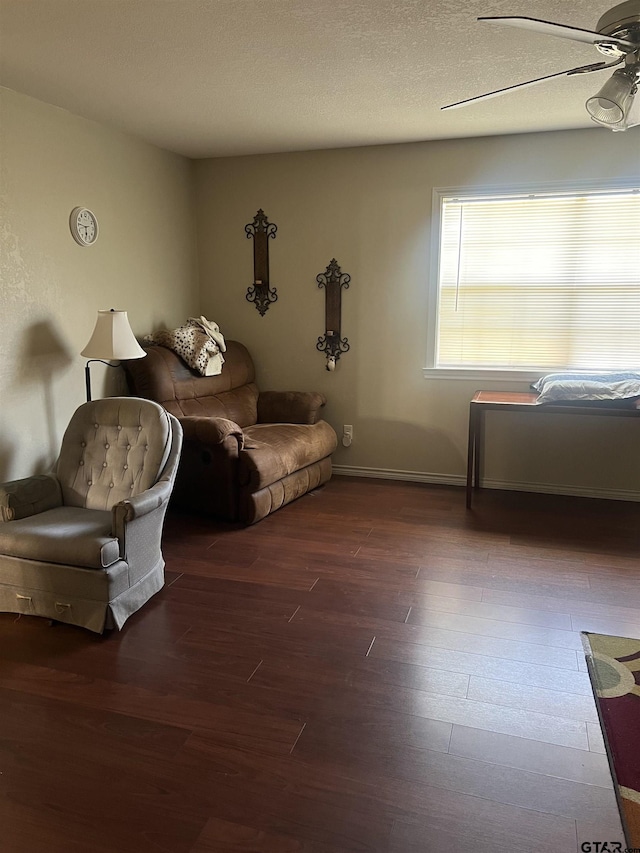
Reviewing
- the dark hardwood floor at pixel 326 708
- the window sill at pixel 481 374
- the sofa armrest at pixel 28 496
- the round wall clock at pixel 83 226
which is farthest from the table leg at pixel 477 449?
the round wall clock at pixel 83 226

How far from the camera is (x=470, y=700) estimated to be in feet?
7.01

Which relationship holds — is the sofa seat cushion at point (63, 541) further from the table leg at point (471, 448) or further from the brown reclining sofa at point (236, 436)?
the table leg at point (471, 448)

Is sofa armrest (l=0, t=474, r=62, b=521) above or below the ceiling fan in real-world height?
below

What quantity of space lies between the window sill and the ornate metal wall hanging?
1.40m

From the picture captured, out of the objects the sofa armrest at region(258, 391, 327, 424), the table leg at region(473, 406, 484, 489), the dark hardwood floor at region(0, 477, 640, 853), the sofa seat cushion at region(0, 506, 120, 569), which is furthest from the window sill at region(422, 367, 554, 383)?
the sofa seat cushion at region(0, 506, 120, 569)

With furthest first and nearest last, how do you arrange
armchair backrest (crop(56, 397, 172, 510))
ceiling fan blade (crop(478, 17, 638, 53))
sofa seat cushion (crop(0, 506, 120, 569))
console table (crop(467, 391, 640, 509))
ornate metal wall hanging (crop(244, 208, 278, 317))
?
ornate metal wall hanging (crop(244, 208, 278, 317)) → console table (crop(467, 391, 640, 509)) → armchair backrest (crop(56, 397, 172, 510)) → sofa seat cushion (crop(0, 506, 120, 569)) → ceiling fan blade (crop(478, 17, 638, 53))

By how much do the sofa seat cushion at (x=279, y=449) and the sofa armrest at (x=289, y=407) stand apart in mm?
102

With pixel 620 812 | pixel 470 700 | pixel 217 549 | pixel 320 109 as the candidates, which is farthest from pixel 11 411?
pixel 620 812

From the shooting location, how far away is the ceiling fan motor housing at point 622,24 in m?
1.87

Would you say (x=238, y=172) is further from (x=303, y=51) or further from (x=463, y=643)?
(x=463, y=643)

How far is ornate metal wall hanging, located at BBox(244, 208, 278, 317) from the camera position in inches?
191

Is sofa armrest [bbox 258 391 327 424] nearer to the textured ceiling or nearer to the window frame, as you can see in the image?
the window frame

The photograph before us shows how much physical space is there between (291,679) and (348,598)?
2.23 ft

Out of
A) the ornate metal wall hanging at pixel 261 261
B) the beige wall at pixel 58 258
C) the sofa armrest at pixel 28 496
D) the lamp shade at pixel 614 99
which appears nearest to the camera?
the lamp shade at pixel 614 99
